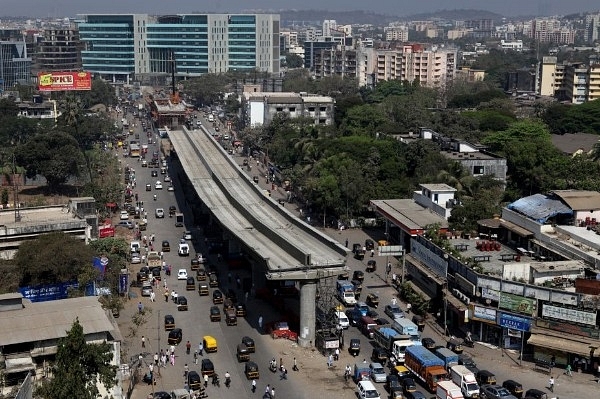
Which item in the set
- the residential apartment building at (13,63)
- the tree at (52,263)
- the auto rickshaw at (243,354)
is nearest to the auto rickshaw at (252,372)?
the auto rickshaw at (243,354)

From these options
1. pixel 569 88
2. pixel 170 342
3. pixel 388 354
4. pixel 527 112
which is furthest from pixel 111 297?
pixel 569 88

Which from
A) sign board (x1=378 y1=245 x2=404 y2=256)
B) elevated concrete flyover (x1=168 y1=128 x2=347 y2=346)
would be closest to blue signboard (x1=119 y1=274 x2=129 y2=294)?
elevated concrete flyover (x1=168 y1=128 x2=347 y2=346)

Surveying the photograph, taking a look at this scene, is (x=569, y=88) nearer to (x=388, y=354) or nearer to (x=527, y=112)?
(x=527, y=112)

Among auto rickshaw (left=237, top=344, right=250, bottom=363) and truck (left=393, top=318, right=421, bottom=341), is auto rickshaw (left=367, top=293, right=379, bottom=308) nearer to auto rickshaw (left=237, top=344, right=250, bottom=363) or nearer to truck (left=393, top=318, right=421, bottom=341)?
truck (left=393, top=318, right=421, bottom=341)

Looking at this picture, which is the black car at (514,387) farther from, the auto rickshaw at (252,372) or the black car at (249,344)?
the black car at (249,344)

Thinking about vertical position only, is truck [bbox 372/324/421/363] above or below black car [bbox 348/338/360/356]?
above

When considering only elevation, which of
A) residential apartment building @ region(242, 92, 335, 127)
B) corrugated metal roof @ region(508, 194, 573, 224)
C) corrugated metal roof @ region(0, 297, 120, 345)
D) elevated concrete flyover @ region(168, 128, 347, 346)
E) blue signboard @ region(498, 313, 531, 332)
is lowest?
blue signboard @ region(498, 313, 531, 332)

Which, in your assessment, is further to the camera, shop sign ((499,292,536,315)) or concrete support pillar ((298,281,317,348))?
concrete support pillar ((298,281,317,348))

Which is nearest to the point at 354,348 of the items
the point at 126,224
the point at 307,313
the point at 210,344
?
the point at 307,313
